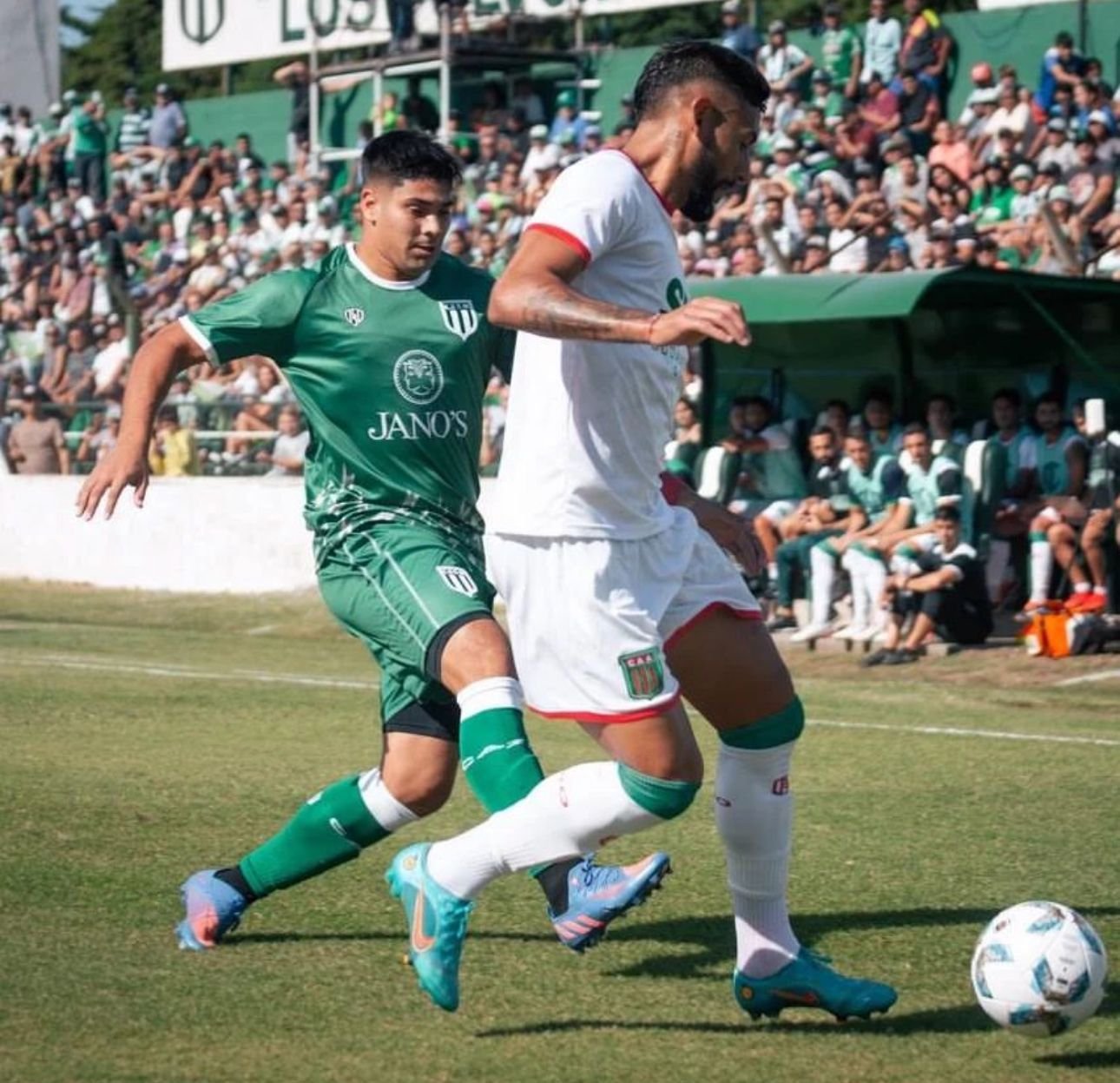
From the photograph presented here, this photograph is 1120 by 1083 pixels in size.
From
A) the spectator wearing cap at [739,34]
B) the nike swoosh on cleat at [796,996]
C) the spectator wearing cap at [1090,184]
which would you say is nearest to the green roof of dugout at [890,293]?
the spectator wearing cap at [1090,184]

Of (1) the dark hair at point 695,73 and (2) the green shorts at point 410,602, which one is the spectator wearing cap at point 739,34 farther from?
(1) the dark hair at point 695,73

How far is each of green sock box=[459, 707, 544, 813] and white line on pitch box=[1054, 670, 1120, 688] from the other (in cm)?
929

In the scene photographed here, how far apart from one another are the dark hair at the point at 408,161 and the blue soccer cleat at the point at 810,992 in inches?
96.8

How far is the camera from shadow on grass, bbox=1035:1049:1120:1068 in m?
4.88

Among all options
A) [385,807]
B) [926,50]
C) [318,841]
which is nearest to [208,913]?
[318,841]

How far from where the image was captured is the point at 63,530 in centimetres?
2342

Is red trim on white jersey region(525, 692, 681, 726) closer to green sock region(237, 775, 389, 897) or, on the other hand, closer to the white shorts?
the white shorts

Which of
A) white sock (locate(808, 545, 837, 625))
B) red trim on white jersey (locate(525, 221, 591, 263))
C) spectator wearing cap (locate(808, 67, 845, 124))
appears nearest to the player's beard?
red trim on white jersey (locate(525, 221, 591, 263))

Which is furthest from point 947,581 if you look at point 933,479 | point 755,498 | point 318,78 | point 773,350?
point 318,78

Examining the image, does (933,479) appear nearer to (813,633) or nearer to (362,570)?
(813,633)

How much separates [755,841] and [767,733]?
26 cm

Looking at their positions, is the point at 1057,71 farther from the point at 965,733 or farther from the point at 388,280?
the point at 388,280

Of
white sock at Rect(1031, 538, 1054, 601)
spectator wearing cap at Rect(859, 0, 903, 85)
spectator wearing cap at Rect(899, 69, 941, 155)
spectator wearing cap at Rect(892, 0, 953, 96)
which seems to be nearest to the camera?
white sock at Rect(1031, 538, 1054, 601)

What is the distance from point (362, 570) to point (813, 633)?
34.1ft
